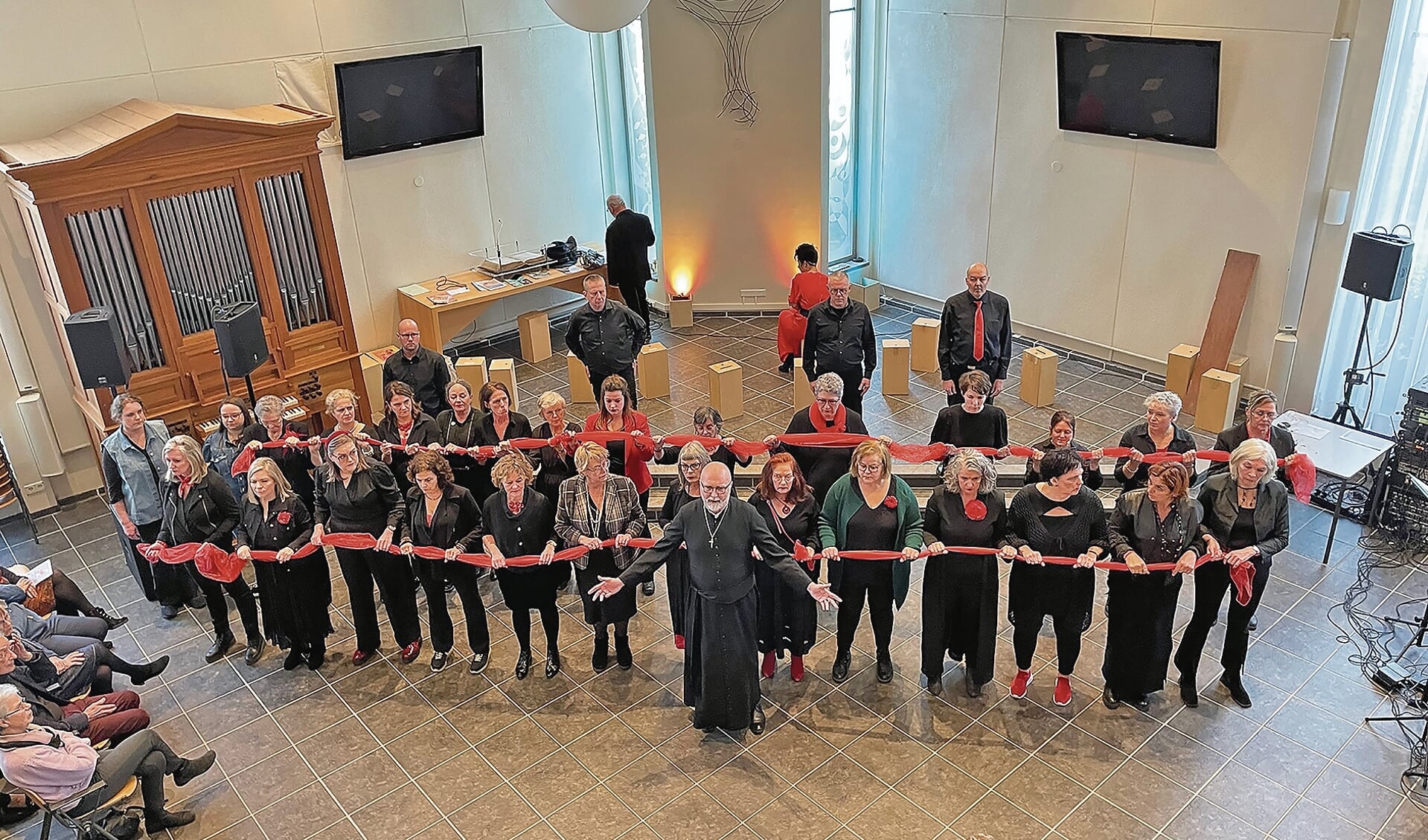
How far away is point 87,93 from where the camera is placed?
27.7ft

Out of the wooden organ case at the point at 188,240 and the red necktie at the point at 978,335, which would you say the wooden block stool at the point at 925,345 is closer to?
the red necktie at the point at 978,335

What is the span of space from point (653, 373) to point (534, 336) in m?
1.61

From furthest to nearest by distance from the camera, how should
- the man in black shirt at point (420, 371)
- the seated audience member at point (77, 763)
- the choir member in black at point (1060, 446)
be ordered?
the man in black shirt at point (420, 371)
the choir member in black at point (1060, 446)
the seated audience member at point (77, 763)

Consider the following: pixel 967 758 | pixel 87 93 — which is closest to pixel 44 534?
pixel 87 93

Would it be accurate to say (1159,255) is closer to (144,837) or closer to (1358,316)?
(1358,316)

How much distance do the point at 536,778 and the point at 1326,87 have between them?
24.5 ft

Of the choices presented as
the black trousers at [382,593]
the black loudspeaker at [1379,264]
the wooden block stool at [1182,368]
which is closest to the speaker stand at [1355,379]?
the black loudspeaker at [1379,264]

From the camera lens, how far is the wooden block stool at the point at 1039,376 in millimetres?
9680

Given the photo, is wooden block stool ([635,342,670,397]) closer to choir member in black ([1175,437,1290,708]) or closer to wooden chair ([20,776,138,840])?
choir member in black ([1175,437,1290,708])

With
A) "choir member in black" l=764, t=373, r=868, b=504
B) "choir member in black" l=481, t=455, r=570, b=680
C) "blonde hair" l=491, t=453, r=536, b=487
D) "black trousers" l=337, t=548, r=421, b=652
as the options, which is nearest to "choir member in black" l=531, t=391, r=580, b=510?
"choir member in black" l=481, t=455, r=570, b=680

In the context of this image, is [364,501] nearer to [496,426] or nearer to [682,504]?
[496,426]

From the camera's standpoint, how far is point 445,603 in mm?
6680

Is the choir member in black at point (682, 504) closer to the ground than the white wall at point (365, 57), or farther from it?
closer to the ground

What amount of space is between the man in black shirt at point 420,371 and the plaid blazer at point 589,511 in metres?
2.14
